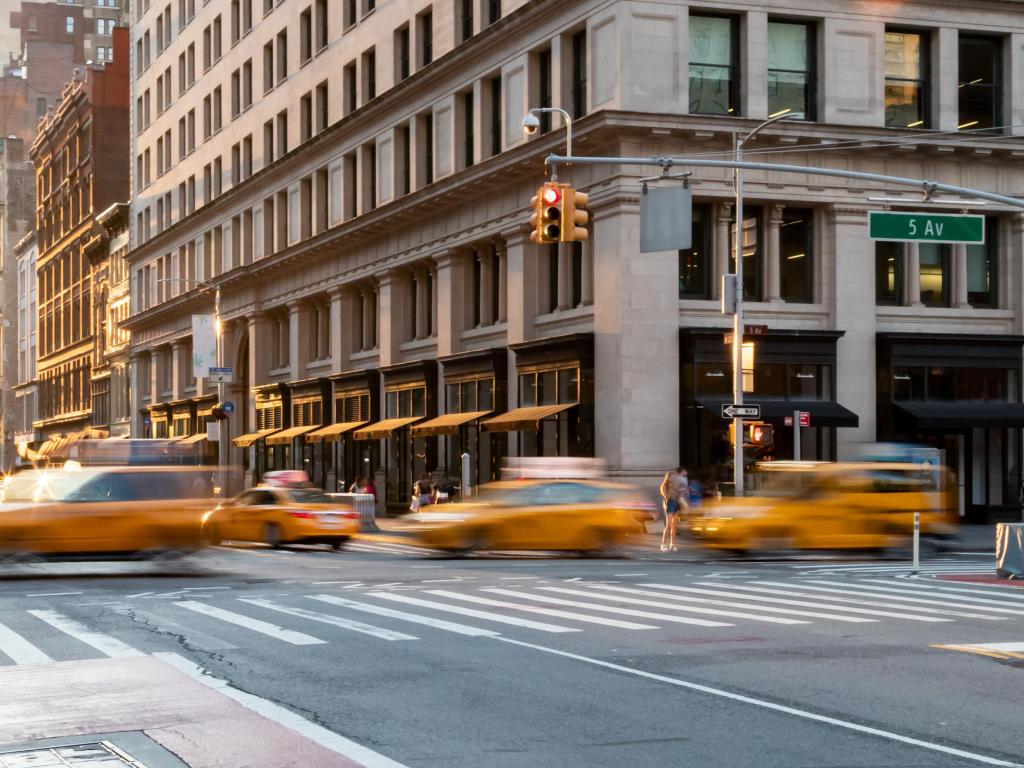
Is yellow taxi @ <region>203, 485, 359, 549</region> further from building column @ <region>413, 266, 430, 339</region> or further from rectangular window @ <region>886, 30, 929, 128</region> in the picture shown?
rectangular window @ <region>886, 30, 929, 128</region>

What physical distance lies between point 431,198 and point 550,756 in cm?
4121

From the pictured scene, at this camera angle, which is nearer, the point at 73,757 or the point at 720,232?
the point at 73,757

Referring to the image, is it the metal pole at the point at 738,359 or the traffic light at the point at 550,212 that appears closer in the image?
the traffic light at the point at 550,212

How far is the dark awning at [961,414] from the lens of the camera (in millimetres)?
41188

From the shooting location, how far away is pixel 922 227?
82.7 ft

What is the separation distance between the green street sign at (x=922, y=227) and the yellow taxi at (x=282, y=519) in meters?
14.0

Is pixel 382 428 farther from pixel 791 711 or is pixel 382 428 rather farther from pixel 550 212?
pixel 791 711

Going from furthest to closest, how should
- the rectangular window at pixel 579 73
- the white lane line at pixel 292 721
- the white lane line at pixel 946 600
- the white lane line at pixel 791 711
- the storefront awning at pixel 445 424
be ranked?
the storefront awning at pixel 445 424, the rectangular window at pixel 579 73, the white lane line at pixel 946 600, the white lane line at pixel 791 711, the white lane line at pixel 292 721

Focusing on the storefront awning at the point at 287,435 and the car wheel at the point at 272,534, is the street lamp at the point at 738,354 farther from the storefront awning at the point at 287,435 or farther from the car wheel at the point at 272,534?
the storefront awning at the point at 287,435

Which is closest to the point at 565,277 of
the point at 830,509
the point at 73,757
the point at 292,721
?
the point at 830,509

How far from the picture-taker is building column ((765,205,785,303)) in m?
41.5

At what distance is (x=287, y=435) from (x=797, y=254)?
26.8 metres

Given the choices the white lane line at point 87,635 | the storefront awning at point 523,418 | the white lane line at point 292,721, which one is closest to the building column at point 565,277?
the storefront awning at point 523,418

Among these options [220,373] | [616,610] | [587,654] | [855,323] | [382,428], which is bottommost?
[616,610]
